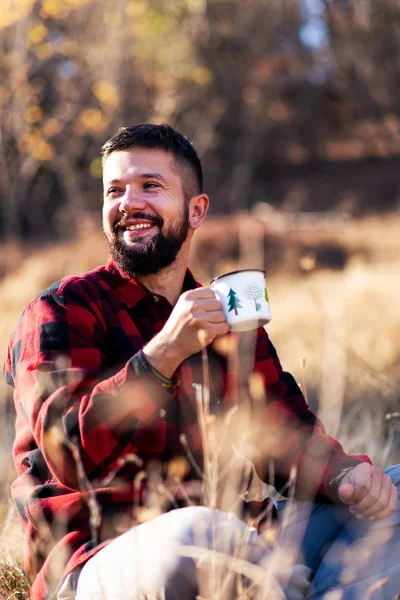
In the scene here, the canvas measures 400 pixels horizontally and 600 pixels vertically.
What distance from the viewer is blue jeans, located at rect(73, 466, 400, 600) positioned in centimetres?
177

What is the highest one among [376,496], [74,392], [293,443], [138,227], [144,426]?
[138,227]

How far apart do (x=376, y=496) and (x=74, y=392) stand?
0.91 meters

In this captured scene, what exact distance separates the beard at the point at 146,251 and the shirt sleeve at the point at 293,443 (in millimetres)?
398

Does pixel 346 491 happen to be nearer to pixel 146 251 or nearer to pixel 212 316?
pixel 212 316

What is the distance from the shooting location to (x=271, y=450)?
242 cm

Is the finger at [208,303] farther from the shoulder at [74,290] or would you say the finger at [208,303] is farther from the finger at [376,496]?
the finger at [376,496]

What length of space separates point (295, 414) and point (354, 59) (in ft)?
63.4

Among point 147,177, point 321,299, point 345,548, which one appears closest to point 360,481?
point 345,548

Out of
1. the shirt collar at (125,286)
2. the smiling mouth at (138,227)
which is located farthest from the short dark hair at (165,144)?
the shirt collar at (125,286)

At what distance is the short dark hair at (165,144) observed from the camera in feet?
8.22

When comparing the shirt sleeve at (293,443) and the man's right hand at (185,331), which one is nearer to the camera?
the man's right hand at (185,331)

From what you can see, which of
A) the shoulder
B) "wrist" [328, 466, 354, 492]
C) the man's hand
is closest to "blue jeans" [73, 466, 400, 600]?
the man's hand

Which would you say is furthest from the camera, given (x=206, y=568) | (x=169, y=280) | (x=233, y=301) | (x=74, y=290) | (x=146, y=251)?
(x=169, y=280)

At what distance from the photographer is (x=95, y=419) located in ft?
6.00
